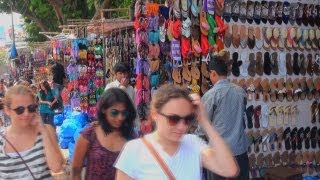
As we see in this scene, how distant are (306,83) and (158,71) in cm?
208

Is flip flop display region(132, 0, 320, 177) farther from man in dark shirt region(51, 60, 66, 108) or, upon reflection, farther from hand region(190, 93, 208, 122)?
man in dark shirt region(51, 60, 66, 108)

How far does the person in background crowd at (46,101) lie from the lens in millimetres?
10656

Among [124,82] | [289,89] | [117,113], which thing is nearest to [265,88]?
[289,89]

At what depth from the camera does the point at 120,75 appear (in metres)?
7.07

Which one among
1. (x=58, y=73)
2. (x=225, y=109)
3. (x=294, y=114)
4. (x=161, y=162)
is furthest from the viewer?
(x=58, y=73)

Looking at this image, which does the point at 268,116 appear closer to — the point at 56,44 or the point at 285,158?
the point at 285,158

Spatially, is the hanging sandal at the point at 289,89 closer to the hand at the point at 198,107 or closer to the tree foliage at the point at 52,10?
the hand at the point at 198,107

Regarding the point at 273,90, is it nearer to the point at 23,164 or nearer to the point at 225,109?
the point at 225,109

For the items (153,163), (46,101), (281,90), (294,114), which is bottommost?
(46,101)

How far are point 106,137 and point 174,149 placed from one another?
2.88ft

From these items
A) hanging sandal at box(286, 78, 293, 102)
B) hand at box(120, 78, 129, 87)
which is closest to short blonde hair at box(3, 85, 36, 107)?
hand at box(120, 78, 129, 87)

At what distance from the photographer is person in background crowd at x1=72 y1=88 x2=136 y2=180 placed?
3.08 metres

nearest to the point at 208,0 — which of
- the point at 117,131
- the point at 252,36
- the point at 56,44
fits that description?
the point at 252,36

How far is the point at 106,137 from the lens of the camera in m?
3.13
